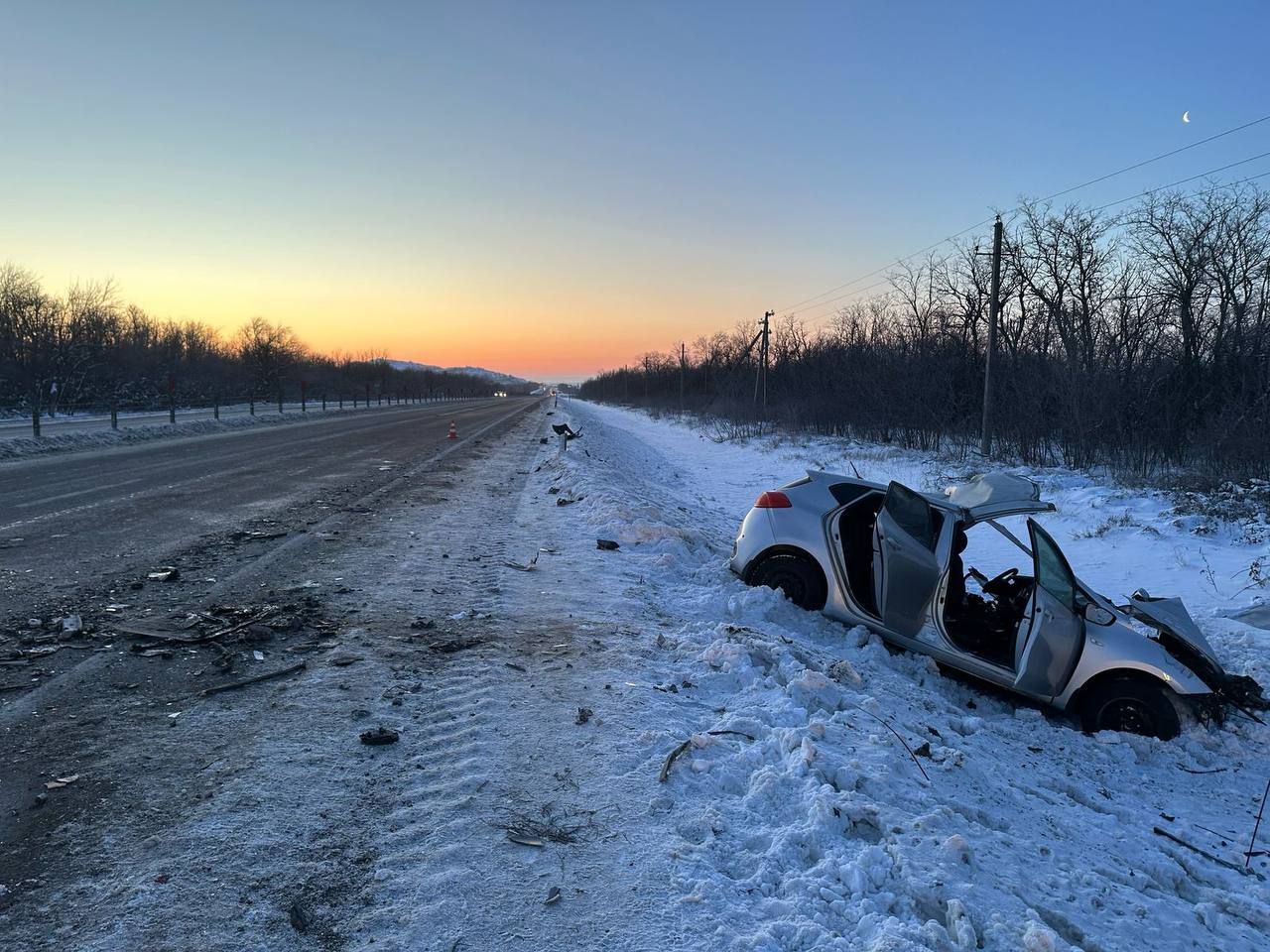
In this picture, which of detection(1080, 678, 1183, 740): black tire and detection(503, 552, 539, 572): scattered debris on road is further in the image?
detection(503, 552, 539, 572): scattered debris on road

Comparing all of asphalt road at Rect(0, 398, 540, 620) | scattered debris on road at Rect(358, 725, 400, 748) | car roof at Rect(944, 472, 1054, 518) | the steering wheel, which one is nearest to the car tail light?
car roof at Rect(944, 472, 1054, 518)

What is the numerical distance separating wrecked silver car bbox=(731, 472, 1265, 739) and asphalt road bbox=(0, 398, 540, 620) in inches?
279

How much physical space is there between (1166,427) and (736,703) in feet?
67.2

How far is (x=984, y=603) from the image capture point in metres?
6.38

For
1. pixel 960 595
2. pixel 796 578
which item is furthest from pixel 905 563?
pixel 796 578

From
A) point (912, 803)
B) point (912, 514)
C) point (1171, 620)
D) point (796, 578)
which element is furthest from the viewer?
point (796, 578)

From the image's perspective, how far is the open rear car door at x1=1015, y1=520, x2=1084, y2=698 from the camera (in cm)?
524

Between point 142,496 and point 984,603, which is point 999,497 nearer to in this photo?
point 984,603

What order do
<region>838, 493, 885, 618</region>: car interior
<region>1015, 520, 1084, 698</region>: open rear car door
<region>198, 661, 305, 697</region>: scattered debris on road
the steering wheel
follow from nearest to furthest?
<region>198, 661, 305, 697</region>: scattered debris on road → <region>1015, 520, 1084, 698</region>: open rear car door → <region>838, 493, 885, 618</region>: car interior → the steering wheel

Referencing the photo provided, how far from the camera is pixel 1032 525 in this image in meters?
5.50

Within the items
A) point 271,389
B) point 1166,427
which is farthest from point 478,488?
point 271,389

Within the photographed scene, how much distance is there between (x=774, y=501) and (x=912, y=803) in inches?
148

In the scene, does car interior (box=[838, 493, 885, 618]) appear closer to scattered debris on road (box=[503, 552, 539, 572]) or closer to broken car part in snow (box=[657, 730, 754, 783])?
broken car part in snow (box=[657, 730, 754, 783])

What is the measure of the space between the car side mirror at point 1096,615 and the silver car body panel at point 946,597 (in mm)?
42
